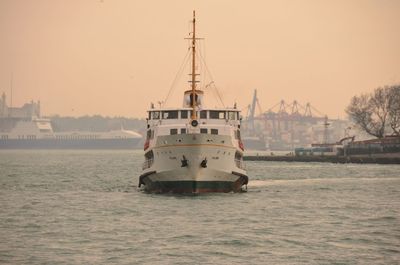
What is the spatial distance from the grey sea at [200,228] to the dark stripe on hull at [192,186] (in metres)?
0.79

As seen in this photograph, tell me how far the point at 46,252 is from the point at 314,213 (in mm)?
19162

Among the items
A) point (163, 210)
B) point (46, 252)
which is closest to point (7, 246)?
point (46, 252)

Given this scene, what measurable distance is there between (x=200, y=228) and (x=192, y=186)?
49.5ft

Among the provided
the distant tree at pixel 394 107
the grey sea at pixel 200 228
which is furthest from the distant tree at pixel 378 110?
the grey sea at pixel 200 228

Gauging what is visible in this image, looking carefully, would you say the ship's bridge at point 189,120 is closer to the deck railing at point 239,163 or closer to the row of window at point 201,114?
the row of window at point 201,114

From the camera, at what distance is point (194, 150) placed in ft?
180

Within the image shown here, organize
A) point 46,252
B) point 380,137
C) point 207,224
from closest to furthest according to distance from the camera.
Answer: point 46,252
point 207,224
point 380,137

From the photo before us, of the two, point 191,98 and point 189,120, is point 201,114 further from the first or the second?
point 189,120

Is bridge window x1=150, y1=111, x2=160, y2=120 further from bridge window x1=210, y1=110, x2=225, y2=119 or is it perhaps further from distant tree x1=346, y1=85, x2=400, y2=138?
distant tree x1=346, y1=85, x2=400, y2=138

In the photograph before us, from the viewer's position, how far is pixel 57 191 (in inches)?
2650

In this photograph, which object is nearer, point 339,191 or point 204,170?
point 204,170

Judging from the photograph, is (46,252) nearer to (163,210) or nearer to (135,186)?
(163,210)

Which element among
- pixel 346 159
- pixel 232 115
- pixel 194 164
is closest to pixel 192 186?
pixel 194 164

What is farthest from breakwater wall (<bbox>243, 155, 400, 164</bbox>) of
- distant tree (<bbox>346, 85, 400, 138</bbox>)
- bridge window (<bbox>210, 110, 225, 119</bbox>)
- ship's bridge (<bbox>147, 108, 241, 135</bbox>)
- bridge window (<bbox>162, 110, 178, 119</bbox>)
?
bridge window (<bbox>162, 110, 178, 119</bbox>)
